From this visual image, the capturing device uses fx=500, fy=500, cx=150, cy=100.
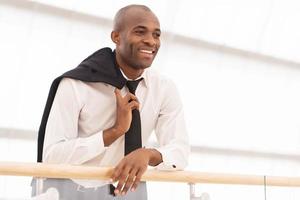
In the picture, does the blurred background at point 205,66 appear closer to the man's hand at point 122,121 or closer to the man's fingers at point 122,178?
Result: the man's hand at point 122,121

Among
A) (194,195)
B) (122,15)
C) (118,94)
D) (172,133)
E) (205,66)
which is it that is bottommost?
(194,195)

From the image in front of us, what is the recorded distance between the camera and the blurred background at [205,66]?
320 cm

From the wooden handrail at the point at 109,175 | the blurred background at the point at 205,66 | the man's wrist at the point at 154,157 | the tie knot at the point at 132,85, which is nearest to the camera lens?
the wooden handrail at the point at 109,175

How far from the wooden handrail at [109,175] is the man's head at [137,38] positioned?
0.45 metres

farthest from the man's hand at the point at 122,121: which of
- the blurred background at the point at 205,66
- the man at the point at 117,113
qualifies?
the blurred background at the point at 205,66

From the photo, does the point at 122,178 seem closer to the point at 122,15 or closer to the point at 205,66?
the point at 122,15

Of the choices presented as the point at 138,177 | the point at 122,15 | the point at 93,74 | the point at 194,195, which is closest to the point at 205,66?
the point at 122,15

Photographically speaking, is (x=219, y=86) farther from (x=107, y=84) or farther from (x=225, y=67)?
(x=107, y=84)

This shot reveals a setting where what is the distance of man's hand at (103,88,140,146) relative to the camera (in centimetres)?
156

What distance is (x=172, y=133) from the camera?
175 cm

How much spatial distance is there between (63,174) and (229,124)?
115 inches

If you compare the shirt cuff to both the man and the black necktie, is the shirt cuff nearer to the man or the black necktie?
the man

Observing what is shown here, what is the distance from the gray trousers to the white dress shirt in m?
0.02

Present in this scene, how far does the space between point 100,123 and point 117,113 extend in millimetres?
115
